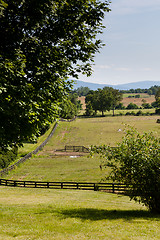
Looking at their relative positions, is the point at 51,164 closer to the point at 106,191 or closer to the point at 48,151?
the point at 48,151

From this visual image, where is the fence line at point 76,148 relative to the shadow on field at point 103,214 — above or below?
below

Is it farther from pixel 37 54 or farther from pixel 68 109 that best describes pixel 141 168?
pixel 68 109

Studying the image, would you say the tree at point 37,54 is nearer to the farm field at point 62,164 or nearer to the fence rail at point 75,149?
the farm field at point 62,164

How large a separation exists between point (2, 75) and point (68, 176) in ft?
88.1

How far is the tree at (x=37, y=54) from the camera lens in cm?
1242

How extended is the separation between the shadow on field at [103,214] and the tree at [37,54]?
607cm

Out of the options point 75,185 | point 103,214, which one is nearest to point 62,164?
point 75,185

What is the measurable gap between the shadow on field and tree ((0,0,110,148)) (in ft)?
19.9

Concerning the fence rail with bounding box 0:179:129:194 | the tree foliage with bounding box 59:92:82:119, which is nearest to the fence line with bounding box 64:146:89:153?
the tree foliage with bounding box 59:92:82:119

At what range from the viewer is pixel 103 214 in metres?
16.0

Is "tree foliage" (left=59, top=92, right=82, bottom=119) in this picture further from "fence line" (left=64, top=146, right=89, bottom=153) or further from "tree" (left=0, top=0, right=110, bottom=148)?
"fence line" (left=64, top=146, right=89, bottom=153)

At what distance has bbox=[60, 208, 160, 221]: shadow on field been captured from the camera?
14938 mm

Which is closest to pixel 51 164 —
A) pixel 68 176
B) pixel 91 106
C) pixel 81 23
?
pixel 68 176

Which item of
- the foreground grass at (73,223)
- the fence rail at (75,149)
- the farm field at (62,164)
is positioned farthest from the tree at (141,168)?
the fence rail at (75,149)
